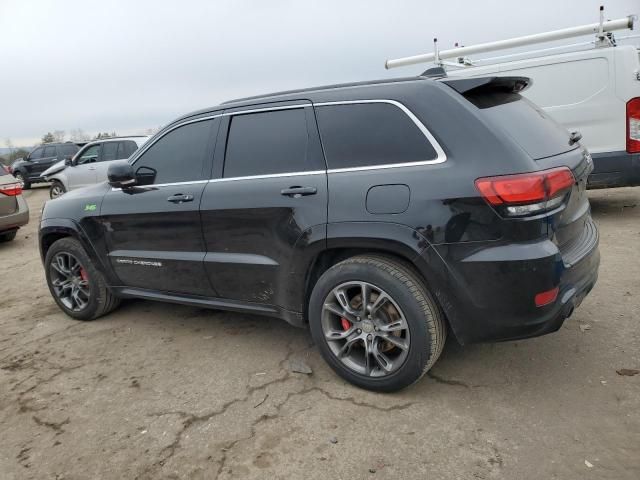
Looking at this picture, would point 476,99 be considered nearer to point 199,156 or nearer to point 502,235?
point 502,235

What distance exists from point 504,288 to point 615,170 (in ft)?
16.8

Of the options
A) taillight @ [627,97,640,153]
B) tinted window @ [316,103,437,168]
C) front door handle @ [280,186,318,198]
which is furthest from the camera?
taillight @ [627,97,640,153]

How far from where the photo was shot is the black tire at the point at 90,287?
172 inches

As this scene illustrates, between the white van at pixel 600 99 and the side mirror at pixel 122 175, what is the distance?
415cm

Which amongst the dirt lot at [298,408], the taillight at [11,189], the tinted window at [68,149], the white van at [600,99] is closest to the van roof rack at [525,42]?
the white van at [600,99]

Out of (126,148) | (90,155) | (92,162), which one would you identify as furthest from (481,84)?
(90,155)

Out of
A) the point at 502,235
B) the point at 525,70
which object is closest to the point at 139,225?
the point at 502,235

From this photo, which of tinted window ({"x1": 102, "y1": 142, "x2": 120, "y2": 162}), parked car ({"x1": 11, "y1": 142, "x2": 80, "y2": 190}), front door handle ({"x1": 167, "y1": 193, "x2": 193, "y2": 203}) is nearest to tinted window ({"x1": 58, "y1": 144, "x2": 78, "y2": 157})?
parked car ({"x1": 11, "y1": 142, "x2": 80, "y2": 190})

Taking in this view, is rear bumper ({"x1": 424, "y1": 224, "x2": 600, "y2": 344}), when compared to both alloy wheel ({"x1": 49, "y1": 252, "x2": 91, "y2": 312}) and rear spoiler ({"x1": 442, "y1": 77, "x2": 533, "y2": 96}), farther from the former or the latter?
alloy wheel ({"x1": 49, "y1": 252, "x2": 91, "y2": 312})

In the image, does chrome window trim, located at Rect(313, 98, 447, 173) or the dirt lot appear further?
chrome window trim, located at Rect(313, 98, 447, 173)

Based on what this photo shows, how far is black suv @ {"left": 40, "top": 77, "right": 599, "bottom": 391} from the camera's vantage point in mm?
2520

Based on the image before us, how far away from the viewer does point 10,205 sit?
8.21 m

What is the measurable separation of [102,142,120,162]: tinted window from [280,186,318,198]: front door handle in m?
11.0

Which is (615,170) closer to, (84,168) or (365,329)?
(365,329)
